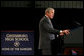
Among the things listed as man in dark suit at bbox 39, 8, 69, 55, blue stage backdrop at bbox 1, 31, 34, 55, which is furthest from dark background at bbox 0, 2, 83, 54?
man in dark suit at bbox 39, 8, 69, 55

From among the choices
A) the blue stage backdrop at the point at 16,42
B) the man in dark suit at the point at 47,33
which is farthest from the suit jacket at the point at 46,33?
the blue stage backdrop at the point at 16,42

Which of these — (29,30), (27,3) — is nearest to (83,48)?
(29,30)

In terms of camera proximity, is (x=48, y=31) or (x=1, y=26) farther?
(x=1, y=26)

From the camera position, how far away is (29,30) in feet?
28.6

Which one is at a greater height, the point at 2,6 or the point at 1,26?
the point at 2,6

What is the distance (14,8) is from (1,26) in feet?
2.53

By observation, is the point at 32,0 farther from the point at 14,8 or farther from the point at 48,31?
the point at 48,31

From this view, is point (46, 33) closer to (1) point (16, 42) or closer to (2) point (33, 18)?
(1) point (16, 42)

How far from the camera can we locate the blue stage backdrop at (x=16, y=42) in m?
8.67

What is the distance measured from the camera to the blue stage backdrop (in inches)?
341

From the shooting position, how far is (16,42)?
28.5ft

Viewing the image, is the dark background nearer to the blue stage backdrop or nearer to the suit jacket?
A: the blue stage backdrop

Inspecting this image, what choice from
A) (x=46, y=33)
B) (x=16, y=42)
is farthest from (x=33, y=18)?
(x=46, y=33)

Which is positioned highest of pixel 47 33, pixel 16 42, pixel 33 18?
pixel 33 18
